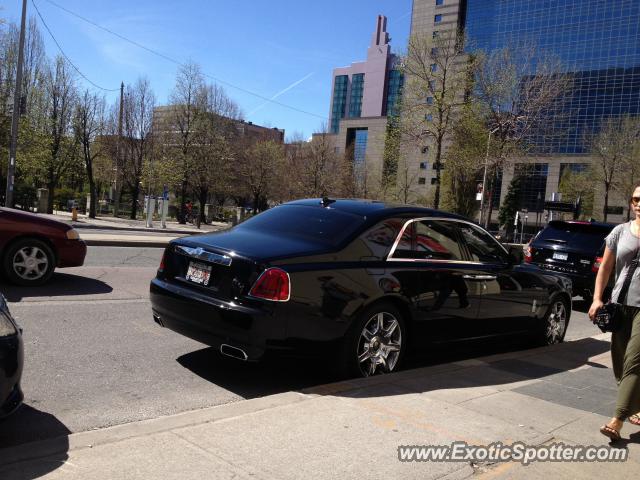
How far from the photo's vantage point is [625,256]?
13.8 feet

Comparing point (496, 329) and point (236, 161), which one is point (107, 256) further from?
point (236, 161)

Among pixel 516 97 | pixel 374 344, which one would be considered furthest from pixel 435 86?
pixel 374 344

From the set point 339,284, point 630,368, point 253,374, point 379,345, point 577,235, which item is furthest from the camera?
point 577,235

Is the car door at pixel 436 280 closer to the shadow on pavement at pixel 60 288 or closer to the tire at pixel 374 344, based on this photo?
the tire at pixel 374 344

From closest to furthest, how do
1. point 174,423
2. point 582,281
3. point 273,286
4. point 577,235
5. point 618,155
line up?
point 174,423 → point 273,286 → point 582,281 → point 577,235 → point 618,155

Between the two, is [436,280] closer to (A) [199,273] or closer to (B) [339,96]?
(A) [199,273]

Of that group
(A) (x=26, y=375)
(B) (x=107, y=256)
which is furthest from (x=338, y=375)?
(B) (x=107, y=256)

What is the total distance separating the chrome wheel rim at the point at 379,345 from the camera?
509 cm

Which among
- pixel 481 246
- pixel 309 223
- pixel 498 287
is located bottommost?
pixel 498 287

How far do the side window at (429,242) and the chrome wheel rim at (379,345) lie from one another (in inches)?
24.7

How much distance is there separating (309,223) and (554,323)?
405 centimetres

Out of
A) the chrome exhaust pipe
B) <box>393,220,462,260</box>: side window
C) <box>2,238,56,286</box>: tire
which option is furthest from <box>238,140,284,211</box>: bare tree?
the chrome exhaust pipe

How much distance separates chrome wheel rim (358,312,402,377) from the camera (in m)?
5.09

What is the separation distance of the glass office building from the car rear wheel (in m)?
79.7
